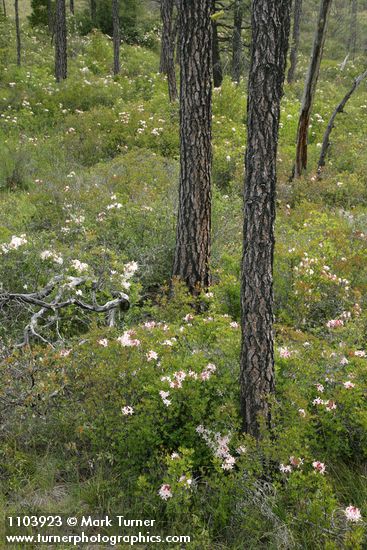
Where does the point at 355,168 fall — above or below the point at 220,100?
below

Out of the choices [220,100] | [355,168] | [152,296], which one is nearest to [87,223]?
[152,296]

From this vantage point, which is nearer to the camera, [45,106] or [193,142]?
[193,142]

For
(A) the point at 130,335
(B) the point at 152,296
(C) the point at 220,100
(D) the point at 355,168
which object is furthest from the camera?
(C) the point at 220,100

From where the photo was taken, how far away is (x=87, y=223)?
6.36 meters

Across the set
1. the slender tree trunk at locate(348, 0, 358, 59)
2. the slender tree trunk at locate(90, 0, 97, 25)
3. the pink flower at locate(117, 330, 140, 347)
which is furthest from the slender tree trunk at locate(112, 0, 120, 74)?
the pink flower at locate(117, 330, 140, 347)

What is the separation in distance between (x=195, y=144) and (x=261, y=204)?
2530 mm

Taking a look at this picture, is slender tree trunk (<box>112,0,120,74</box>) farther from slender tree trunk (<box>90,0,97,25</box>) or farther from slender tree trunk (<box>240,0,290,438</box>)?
slender tree trunk (<box>240,0,290,438</box>)

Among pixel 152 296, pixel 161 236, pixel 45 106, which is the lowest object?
pixel 152 296

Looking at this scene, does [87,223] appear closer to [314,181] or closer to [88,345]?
[88,345]

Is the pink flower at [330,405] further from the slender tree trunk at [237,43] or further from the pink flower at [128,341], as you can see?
the slender tree trunk at [237,43]

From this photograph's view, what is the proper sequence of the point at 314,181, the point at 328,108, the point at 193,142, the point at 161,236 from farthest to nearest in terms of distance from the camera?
the point at 328,108 → the point at 314,181 → the point at 161,236 → the point at 193,142

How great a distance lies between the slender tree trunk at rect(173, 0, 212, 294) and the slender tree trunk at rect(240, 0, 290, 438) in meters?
1.96

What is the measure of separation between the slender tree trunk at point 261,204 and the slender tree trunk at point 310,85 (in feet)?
23.3

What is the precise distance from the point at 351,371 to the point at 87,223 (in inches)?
161
